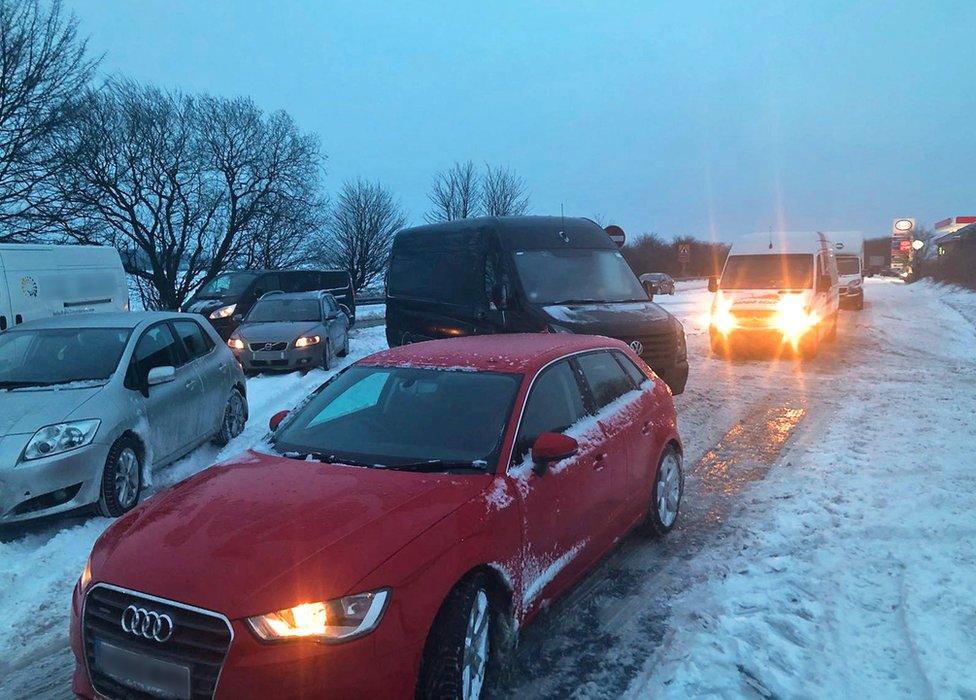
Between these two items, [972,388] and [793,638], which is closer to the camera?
[793,638]

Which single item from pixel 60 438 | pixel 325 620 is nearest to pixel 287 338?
pixel 60 438

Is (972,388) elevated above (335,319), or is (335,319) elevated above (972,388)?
(335,319)

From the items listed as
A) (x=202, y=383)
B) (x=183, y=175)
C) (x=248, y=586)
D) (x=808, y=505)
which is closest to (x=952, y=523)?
(x=808, y=505)

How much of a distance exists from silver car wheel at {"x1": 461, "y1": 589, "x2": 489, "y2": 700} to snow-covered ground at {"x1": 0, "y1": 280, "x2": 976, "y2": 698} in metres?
0.36

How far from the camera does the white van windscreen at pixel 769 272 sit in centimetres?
1459

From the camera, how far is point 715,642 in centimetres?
369

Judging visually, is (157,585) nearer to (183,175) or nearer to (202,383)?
(202,383)

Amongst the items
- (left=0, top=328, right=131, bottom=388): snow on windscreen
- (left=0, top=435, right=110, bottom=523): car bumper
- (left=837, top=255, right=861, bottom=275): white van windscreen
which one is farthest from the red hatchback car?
(left=837, top=255, right=861, bottom=275): white van windscreen

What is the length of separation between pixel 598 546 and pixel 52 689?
2.90 meters

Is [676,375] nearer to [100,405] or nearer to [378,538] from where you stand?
[100,405]

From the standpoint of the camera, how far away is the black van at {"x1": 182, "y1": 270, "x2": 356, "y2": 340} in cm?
2045

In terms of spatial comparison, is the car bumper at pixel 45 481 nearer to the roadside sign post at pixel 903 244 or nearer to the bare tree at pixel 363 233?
the bare tree at pixel 363 233

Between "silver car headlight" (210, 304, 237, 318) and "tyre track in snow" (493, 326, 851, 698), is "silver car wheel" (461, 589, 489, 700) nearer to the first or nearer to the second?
"tyre track in snow" (493, 326, 851, 698)

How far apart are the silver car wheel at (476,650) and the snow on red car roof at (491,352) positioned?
1420 millimetres
